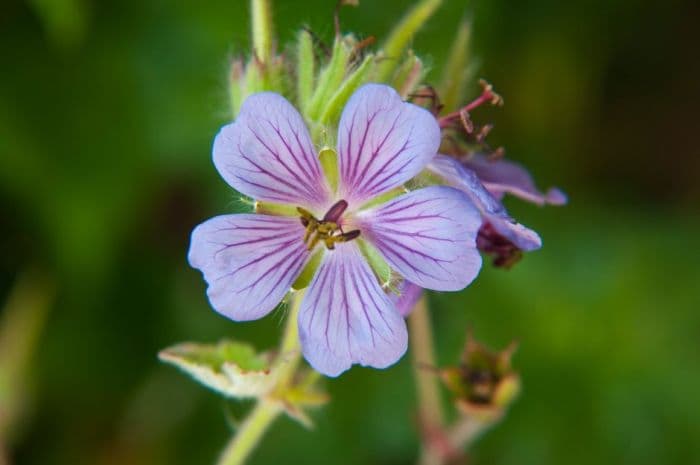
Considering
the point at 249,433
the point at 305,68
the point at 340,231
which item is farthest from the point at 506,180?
the point at 249,433

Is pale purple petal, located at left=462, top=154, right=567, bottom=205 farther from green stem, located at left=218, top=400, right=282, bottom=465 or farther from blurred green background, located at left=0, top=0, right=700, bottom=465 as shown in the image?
blurred green background, located at left=0, top=0, right=700, bottom=465

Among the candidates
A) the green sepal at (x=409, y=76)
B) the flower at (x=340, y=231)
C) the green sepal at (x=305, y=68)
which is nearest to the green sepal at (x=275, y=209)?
the flower at (x=340, y=231)

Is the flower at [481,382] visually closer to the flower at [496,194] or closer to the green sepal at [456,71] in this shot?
the flower at [496,194]

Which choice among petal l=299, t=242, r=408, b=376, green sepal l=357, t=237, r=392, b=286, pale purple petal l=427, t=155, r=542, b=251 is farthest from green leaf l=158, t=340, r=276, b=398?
pale purple petal l=427, t=155, r=542, b=251

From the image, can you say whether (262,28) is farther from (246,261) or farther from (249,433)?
(249,433)

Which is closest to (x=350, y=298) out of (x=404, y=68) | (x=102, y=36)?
(x=404, y=68)

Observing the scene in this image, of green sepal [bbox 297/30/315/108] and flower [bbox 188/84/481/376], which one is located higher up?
green sepal [bbox 297/30/315/108]
